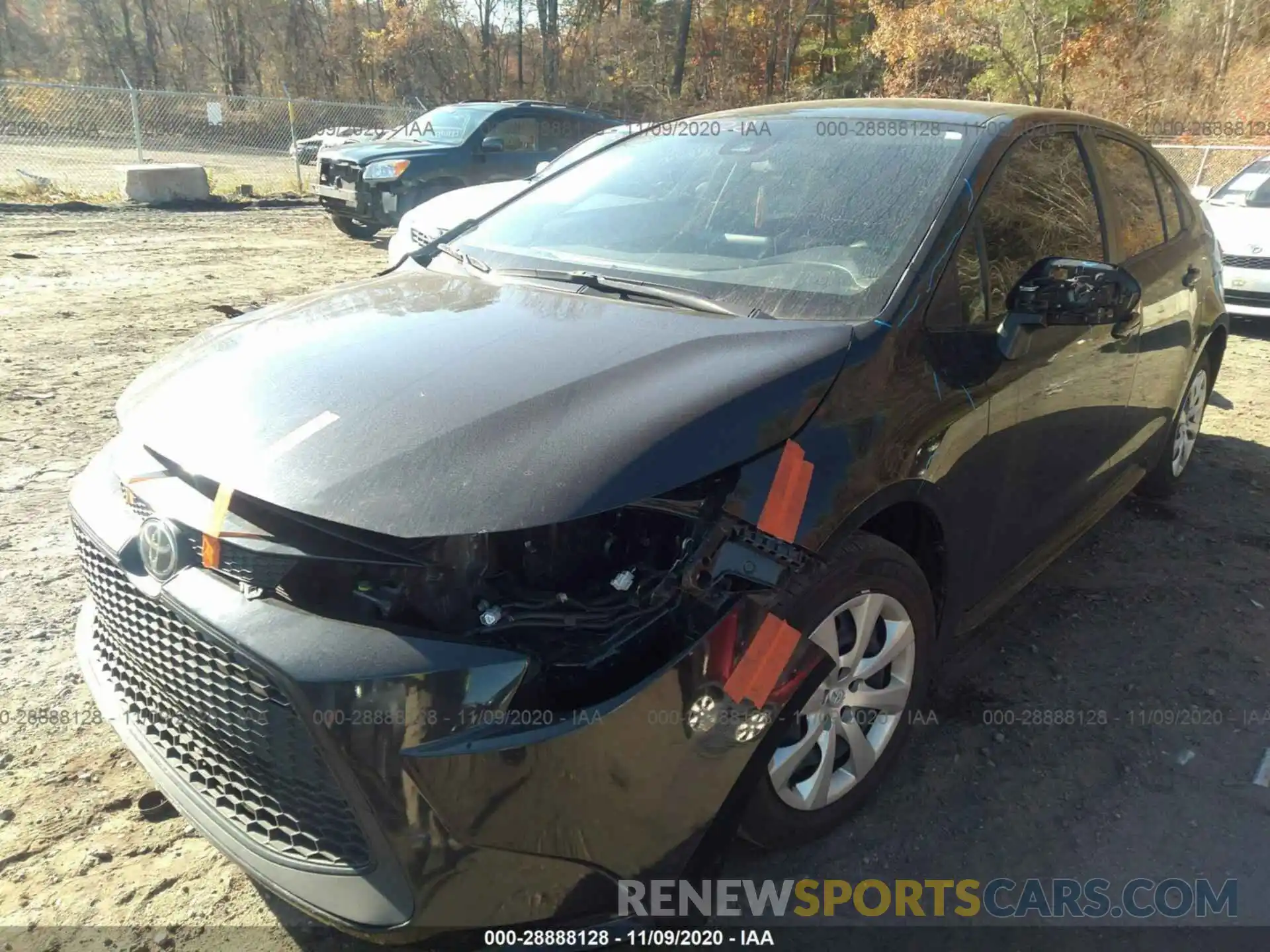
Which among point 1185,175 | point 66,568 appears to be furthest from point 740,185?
point 1185,175

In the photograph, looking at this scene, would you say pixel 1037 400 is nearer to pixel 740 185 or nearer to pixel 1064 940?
pixel 740 185

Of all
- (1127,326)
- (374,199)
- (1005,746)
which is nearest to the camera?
(1005,746)

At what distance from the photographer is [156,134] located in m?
18.4

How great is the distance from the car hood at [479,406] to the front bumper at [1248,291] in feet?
25.2

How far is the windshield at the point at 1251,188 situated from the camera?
29.5 feet

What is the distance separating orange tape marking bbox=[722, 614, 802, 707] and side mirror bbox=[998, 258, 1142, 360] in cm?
119

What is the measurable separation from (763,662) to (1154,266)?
2.81 m

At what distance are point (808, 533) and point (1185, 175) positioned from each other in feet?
61.4

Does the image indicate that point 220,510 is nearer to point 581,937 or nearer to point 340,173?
point 581,937

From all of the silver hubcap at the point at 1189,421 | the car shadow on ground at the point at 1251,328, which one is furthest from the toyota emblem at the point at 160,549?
the car shadow on ground at the point at 1251,328

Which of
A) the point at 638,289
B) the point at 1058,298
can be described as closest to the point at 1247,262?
the point at 1058,298

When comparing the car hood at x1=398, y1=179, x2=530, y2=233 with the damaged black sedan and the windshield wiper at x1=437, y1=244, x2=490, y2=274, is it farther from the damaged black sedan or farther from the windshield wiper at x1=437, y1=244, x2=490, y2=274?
the damaged black sedan

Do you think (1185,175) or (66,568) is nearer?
(66,568)

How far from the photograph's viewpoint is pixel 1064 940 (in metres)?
2.15
